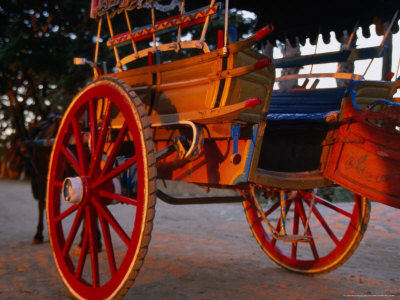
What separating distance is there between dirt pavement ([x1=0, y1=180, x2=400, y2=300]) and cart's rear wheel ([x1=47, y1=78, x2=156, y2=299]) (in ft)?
1.63

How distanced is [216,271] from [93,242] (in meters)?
1.46

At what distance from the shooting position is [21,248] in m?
4.50

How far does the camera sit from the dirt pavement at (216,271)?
Result: 291 centimetres

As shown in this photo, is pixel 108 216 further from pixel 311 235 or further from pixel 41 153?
pixel 41 153

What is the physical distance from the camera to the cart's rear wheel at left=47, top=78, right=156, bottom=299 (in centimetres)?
201

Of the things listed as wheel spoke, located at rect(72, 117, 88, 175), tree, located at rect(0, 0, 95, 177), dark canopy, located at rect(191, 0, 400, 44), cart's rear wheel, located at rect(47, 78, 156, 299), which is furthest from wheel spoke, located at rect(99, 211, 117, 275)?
tree, located at rect(0, 0, 95, 177)

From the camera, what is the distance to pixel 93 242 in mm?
2373

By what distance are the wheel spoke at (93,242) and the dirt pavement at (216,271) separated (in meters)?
0.50

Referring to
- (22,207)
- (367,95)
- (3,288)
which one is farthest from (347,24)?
(22,207)

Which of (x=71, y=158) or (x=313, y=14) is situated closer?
(x=71, y=158)

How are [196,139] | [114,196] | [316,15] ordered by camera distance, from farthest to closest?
[316,15]
[114,196]
[196,139]

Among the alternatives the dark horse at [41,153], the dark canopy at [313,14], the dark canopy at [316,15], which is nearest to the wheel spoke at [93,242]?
the dark canopy at [313,14]

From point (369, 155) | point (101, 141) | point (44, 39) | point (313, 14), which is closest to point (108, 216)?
point (101, 141)

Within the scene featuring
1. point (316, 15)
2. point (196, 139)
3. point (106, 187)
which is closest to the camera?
point (196, 139)
